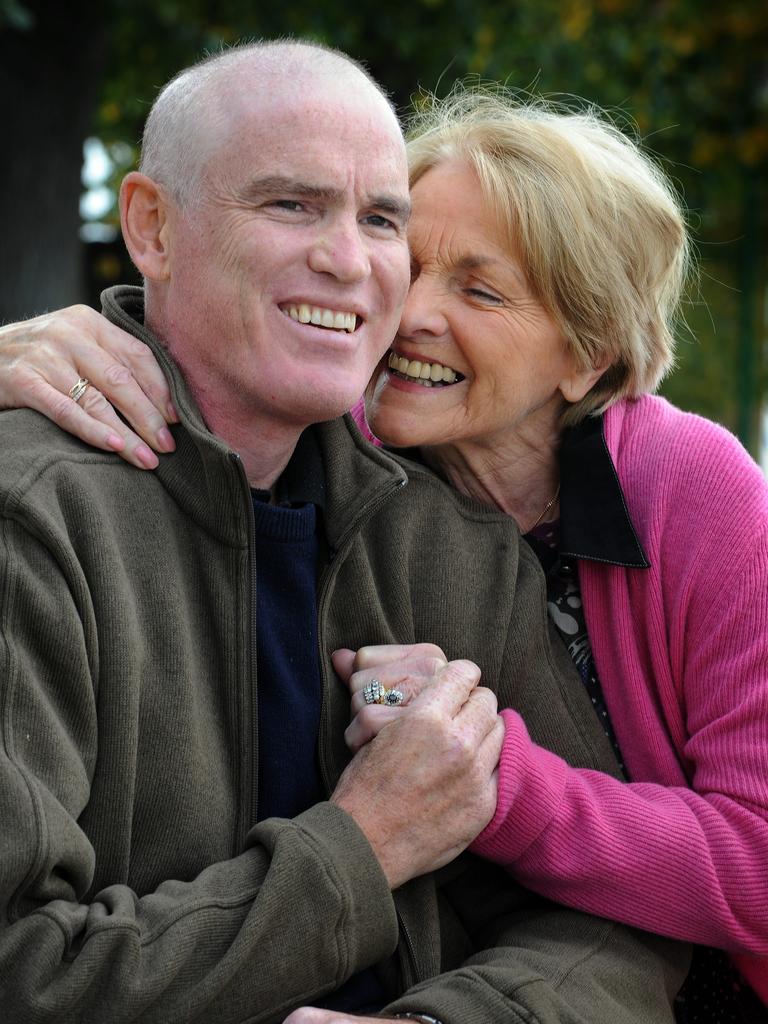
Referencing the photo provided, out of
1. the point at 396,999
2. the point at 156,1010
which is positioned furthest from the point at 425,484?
the point at 156,1010

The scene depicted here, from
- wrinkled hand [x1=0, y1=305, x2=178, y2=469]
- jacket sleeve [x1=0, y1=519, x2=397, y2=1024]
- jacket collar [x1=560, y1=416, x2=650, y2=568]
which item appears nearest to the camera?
jacket sleeve [x1=0, y1=519, x2=397, y2=1024]

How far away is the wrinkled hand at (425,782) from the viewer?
7.56 feet

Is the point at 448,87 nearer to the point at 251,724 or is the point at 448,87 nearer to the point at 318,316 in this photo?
the point at 318,316

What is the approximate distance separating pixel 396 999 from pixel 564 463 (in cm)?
115

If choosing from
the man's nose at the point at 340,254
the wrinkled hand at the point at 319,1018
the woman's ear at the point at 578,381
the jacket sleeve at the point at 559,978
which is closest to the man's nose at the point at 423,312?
the woman's ear at the point at 578,381

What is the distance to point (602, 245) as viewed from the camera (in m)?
2.89

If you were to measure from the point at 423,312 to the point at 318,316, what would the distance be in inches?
20.2

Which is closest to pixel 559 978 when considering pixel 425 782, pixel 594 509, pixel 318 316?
pixel 425 782

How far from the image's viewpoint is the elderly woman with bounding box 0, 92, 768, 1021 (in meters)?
2.48

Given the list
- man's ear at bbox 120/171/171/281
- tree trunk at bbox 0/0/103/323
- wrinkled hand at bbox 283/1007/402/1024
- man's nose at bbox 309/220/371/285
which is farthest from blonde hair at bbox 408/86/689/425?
tree trunk at bbox 0/0/103/323

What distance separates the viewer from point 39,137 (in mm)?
7469

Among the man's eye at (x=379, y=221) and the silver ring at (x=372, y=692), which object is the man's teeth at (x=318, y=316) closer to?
the man's eye at (x=379, y=221)

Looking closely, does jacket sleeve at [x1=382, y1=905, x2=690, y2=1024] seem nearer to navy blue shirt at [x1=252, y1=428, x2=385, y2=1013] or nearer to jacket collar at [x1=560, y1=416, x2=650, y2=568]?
navy blue shirt at [x1=252, y1=428, x2=385, y2=1013]

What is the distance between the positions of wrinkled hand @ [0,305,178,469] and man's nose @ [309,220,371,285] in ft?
1.15
